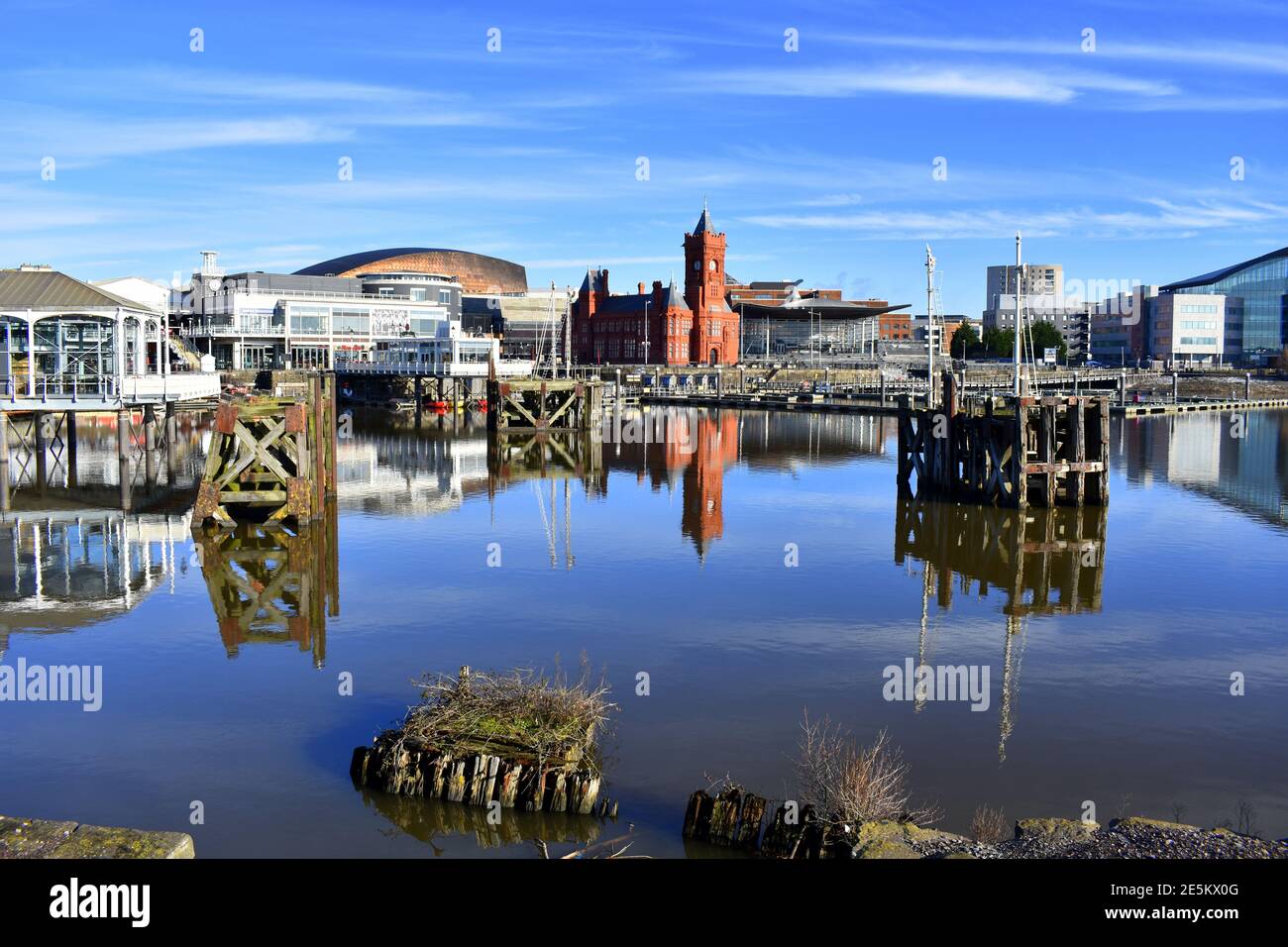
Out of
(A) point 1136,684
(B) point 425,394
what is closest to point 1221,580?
(A) point 1136,684

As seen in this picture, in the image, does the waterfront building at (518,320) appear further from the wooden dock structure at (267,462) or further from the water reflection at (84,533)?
the wooden dock structure at (267,462)

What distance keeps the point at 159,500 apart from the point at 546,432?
28.4 meters

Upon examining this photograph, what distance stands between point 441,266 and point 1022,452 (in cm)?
13100

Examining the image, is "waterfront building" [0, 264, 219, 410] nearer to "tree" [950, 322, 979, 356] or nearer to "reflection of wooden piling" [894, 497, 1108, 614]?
"reflection of wooden piling" [894, 497, 1108, 614]

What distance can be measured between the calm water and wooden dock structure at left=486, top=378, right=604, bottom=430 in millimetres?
23674

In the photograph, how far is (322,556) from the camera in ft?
84.0

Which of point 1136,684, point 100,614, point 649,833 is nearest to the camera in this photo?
point 649,833

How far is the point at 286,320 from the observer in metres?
93.2

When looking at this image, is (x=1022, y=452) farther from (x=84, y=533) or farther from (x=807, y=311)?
(x=807, y=311)

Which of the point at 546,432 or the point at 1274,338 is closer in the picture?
the point at 546,432

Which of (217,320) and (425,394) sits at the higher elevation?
(217,320)

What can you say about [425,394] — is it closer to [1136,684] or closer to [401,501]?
[401,501]
